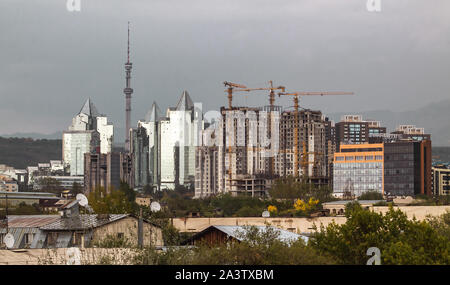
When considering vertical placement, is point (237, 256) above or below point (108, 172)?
above

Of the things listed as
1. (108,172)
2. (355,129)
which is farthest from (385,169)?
(355,129)

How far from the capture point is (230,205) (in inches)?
1795

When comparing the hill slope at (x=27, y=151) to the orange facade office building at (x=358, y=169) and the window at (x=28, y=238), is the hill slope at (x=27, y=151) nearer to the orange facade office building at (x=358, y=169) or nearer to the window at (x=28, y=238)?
the orange facade office building at (x=358, y=169)

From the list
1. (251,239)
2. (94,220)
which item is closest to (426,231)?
(251,239)

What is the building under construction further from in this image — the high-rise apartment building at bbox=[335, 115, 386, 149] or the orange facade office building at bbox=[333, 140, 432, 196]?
the high-rise apartment building at bbox=[335, 115, 386, 149]

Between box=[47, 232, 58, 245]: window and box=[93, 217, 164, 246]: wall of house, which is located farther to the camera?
box=[47, 232, 58, 245]: window

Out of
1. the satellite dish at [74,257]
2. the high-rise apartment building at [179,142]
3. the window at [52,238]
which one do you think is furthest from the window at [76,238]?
the high-rise apartment building at [179,142]

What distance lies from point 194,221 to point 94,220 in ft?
20.4

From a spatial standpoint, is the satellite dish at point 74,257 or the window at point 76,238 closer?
the satellite dish at point 74,257

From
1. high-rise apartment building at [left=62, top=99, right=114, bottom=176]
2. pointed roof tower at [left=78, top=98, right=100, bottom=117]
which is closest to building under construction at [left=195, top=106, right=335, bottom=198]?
high-rise apartment building at [left=62, top=99, right=114, bottom=176]

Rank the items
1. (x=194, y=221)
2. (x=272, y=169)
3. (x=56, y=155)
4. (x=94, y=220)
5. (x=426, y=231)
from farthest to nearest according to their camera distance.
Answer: (x=272, y=169) < (x=56, y=155) < (x=194, y=221) < (x=94, y=220) < (x=426, y=231)

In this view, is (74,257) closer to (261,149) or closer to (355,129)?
(261,149)

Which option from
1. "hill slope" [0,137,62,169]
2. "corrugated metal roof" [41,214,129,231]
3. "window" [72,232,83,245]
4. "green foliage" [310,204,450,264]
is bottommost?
"window" [72,232,83,245]
